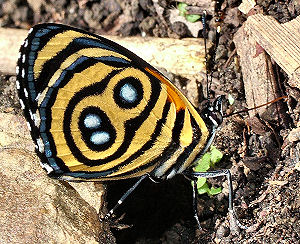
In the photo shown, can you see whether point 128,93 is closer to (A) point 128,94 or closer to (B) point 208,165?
(A) point 128,94

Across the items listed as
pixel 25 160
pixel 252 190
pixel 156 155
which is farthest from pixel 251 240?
pixel 25 160

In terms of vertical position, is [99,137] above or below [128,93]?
below

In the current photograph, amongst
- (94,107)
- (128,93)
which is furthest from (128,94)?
(94,107)

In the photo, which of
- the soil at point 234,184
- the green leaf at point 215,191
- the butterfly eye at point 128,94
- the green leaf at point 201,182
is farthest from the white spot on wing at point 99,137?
the green leaf at point 215,191

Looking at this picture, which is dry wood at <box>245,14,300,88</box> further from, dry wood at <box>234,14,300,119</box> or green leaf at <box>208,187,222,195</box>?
green leaf at <box>208,187,222,195</box>

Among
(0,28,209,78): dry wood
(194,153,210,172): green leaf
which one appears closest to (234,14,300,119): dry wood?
(0,28,209,78): dry wood
